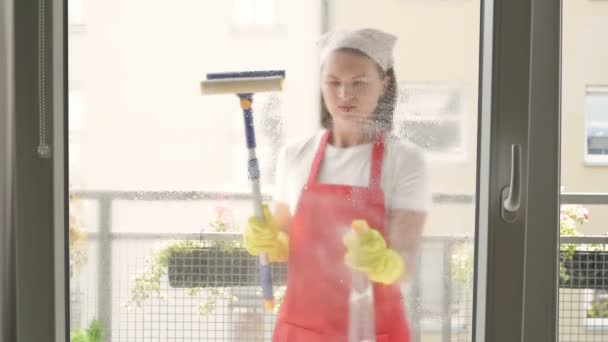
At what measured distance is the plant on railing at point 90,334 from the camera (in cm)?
152

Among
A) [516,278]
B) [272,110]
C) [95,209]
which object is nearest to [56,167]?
[95,209]

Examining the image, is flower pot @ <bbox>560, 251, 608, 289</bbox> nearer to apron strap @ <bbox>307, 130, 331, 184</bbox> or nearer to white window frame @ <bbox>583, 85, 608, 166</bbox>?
white window frame @ <bbox>583, 85, 608, 166</bbox>

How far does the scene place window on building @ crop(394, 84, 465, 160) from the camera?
147 centimetres

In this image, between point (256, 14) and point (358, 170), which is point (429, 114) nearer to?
point (358, 170)

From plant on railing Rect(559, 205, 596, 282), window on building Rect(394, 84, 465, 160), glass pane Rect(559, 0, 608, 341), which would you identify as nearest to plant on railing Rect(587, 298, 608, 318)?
glass pane Rect(559, 0, 608, 341)

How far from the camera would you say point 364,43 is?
1.48 metres

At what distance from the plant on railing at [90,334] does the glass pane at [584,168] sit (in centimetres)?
96

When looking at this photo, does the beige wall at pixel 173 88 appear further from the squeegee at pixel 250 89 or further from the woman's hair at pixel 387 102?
the woman's hair at pixel 387 102

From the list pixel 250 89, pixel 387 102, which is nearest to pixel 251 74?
pixel 250 89

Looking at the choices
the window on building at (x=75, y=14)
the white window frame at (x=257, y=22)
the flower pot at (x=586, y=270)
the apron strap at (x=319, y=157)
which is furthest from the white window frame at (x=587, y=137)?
the window on building at (x=75, y=14)

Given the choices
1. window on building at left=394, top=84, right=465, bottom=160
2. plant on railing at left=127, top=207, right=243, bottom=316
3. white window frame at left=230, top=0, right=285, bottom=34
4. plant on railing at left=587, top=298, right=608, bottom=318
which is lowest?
plant on railing at left=587, top=298, right=608, bottom=318

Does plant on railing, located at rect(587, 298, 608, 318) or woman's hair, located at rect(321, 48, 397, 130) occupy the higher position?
woman's hair, located at rect(321, 48, 397, 130)

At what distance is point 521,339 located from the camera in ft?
4.72

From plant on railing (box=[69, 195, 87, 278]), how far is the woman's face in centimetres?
55
